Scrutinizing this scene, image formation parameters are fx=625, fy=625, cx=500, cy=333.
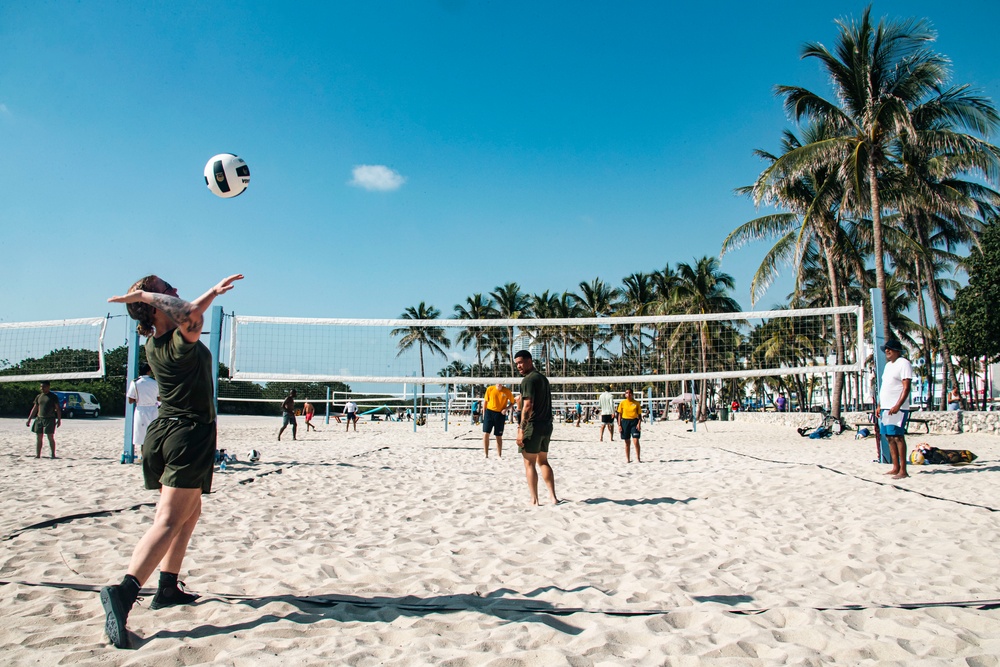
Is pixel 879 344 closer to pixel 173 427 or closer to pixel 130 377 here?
pixel 173 427

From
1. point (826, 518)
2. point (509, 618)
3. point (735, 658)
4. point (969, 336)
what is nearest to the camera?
point (735, 658)

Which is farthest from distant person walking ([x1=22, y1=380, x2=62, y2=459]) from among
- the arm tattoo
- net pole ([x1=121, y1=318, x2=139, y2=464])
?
the arm tattoo

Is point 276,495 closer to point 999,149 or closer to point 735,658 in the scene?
point 735,658

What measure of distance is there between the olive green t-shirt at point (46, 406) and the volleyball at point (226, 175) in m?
5.76

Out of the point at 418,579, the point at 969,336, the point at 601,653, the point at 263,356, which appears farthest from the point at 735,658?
the point at 969,336

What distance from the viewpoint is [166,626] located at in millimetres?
2535

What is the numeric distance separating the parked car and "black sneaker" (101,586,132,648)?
27.8 m

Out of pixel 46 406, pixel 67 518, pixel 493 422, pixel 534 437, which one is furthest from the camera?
pixel 493 422

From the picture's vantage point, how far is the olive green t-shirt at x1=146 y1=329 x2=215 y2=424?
8.61 feet

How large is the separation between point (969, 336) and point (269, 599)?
2256 cm

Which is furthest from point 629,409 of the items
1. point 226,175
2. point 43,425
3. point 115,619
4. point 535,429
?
point 43,425

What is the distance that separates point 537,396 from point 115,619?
145 inches

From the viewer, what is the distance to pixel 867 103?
51.4 ft

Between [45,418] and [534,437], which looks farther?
[45,418]
